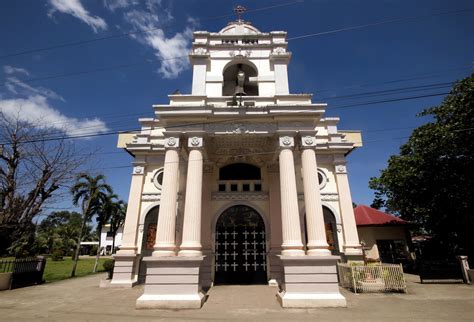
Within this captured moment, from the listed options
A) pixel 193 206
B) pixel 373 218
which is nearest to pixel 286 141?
pixel 193 206

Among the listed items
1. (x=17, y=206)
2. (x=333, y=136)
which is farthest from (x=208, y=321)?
(x=333, y=136)

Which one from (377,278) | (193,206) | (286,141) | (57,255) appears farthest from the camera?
(57,255)

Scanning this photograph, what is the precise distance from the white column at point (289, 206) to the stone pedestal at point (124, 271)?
8969 mm

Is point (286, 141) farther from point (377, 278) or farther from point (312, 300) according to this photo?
point (377, 278)

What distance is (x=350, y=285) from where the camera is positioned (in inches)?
458

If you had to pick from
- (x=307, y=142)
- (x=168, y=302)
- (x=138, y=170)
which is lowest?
(x=168, y=302)

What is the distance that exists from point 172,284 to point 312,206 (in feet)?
19.5

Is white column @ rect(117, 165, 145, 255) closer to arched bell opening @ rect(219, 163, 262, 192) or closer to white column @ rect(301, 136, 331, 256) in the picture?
arched bell opening @ rect(219, 163, 262, 192)

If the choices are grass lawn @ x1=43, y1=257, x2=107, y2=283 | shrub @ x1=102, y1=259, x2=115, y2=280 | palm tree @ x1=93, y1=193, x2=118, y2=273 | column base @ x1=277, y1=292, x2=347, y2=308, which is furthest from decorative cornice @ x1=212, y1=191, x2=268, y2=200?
palm tree @ x1=93, y1=193, x2=118, y2=273

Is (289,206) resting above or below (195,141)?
below

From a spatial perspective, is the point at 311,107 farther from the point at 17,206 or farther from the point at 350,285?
the point at 17,206

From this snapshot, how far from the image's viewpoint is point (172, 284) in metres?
8.52

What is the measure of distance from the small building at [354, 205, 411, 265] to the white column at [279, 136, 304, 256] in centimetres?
1311

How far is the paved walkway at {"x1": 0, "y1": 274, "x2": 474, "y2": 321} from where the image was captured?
23.4 ft
